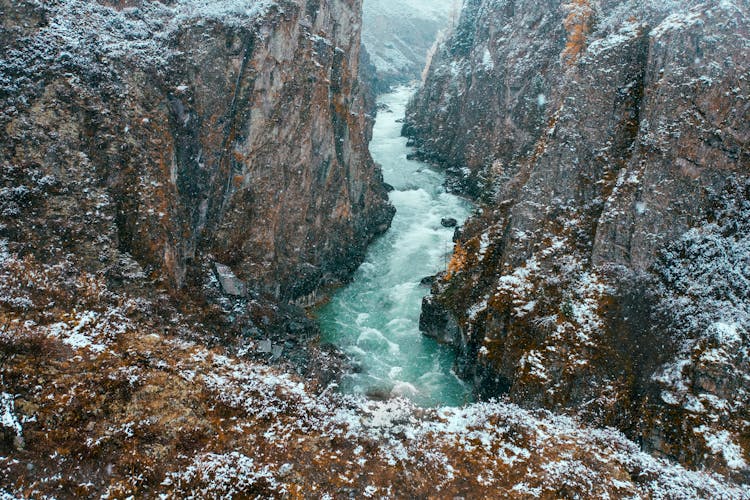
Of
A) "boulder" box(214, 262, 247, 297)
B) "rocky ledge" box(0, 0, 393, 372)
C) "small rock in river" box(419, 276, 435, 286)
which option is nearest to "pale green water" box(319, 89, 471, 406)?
"small rock in river" box(419, 276, 435, 286)

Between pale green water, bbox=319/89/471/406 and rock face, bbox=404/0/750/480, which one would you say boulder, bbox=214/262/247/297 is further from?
rock face, bbox=404/0/750/480

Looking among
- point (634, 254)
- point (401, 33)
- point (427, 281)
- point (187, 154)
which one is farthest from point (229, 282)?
point (401, 33)

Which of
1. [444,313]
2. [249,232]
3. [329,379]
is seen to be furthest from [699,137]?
[249,232]

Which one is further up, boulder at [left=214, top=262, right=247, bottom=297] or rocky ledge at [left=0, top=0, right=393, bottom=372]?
rocky ledge at [left=0, top=0, right=393, bottom=372]

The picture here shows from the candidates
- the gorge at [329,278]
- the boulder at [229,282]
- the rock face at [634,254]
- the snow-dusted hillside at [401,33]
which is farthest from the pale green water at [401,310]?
the snow-dusted hillside at [401,33]

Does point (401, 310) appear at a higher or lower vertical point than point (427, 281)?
lower

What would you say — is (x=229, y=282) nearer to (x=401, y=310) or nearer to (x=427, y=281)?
(x=401, y=310)
